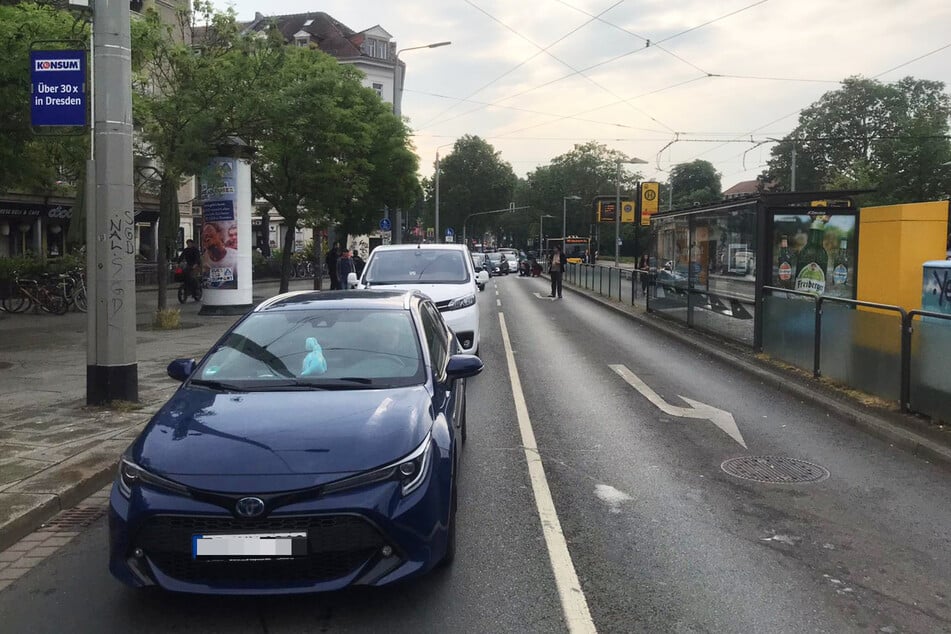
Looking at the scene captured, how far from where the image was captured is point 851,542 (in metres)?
5.09

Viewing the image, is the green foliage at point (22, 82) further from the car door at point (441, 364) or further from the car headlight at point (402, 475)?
the car headlight at point (402, 475)

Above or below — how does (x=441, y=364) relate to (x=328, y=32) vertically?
below

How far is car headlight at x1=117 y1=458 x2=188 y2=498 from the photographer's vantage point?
3.89 meters

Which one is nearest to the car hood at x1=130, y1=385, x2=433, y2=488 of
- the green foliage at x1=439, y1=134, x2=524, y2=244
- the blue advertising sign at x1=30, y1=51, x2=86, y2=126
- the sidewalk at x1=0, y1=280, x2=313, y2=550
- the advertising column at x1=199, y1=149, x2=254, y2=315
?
the sidewalk at x1=0, y1=280, x2=313, y2=550

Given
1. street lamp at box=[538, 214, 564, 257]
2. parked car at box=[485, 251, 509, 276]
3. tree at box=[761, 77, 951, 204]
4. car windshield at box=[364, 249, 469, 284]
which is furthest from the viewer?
street lamp at box=[538, 214, 564, 257]

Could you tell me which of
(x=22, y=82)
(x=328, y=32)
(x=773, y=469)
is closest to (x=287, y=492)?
(x=773, y=469)

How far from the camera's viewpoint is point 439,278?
12.9 m

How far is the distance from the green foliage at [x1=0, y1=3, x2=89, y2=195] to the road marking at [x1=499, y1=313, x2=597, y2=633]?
6.70m

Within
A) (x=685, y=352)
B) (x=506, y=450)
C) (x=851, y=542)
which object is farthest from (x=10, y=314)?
(x=851, y=542)

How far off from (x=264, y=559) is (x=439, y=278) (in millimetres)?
9308

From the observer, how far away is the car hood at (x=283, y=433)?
156 inches

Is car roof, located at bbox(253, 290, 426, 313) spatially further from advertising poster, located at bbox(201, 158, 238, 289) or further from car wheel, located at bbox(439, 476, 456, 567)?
advertising poster, located at bbox(201, 158, 238, 289)

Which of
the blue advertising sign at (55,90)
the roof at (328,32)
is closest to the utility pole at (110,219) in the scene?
the blue advertising sign at (55,90)

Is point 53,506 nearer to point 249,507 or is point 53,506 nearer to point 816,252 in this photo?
point 249,507
